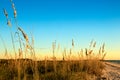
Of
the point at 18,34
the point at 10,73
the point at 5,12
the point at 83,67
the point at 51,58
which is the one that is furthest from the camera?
the point at 83,67

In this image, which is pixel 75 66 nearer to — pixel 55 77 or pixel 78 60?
pixel 78 60

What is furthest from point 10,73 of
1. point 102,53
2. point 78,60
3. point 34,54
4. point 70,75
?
point 102,53

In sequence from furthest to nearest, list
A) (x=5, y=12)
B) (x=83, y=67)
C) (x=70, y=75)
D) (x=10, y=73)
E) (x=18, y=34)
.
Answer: (x=83, y=67) < (x=10, y=73) < (x=70, y=75) < (x=18, y=34) < (x=5, y=12)

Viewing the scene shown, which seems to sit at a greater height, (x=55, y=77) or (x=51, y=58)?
(x=51, y=58)

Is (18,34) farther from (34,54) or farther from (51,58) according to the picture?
(51,58)

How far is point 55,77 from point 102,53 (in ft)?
6.65

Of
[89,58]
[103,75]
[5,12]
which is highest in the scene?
[5,12]

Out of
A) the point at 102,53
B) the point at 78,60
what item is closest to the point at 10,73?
the point at 78,60

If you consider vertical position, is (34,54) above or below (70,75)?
above

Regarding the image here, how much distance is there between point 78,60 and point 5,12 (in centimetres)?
332

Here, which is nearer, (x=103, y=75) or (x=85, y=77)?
(x=85, y=77)

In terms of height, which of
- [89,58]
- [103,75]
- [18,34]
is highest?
[18,34]

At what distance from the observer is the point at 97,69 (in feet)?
25.8

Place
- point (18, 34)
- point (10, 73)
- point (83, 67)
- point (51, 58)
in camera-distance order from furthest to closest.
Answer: point (83, 67) → point (51, 58) → point (10, 73) → point (18, 34)
